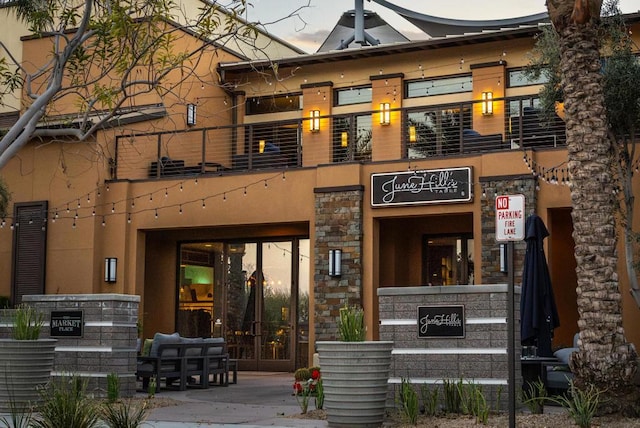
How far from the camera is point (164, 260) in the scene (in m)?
20.2

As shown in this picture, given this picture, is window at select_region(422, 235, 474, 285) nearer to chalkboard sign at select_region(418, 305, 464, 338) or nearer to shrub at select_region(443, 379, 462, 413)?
chalkboard sign at select_region(418, 305, 464, 338)

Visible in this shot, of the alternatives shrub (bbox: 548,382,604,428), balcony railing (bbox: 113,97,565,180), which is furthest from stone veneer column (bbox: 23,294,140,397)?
shrub (bbox: 548,382,604,428)

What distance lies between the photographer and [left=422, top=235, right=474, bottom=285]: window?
1831cm

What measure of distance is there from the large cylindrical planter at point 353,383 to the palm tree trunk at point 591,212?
206 centimetres

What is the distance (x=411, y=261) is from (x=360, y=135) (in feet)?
10.4

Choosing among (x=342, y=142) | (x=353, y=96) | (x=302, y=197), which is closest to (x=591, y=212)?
(x=302, y=197)

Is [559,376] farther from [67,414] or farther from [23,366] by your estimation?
[23,366]

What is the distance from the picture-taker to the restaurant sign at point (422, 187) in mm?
16234

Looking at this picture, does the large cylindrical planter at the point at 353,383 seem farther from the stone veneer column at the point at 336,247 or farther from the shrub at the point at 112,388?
the stone veneer column at the point at 336,247

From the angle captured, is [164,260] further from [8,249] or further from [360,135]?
[360,135]

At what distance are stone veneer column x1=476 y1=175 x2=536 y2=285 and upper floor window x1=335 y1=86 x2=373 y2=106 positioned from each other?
18.0 ft

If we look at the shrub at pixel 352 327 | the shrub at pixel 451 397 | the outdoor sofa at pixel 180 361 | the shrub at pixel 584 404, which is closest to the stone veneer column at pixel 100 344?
the outdoor sofa at pixel 180 361

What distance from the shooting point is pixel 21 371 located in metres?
11.2

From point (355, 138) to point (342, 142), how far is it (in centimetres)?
32
